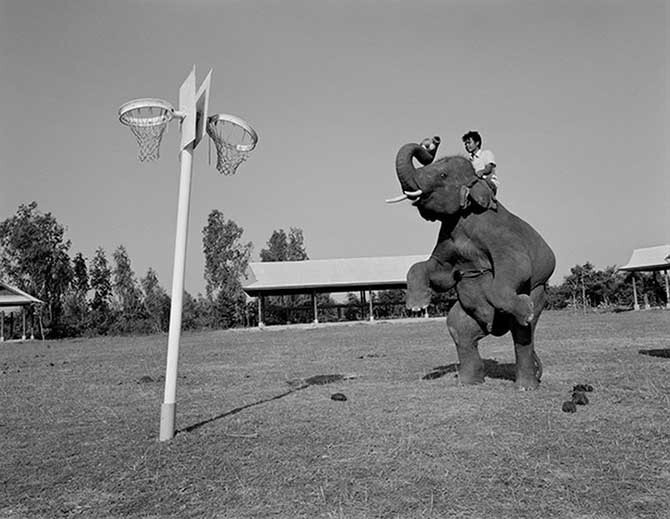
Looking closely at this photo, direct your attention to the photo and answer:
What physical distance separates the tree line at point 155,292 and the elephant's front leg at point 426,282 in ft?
119

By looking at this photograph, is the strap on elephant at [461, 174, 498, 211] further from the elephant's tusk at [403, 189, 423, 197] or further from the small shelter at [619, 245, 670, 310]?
the small shelter at [619, 245, 670, 310]

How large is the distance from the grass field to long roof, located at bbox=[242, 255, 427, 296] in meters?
32.8

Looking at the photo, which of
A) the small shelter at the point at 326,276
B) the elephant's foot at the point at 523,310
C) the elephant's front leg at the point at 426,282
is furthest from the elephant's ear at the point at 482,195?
the small shelter at the point at 326,276

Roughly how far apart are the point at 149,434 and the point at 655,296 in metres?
54.9

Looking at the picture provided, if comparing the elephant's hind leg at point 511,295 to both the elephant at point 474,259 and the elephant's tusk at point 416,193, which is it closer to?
the elephant at point 474,259

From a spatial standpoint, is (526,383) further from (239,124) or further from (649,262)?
(649,262)

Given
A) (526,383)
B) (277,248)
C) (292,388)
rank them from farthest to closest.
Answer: (277,248)
(292,388)
(526,383)

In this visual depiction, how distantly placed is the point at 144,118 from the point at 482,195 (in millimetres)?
4350

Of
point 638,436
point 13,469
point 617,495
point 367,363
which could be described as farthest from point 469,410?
point 367,363

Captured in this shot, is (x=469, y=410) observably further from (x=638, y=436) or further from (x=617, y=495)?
(x=617, y=495)

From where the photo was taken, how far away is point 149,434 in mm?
6027

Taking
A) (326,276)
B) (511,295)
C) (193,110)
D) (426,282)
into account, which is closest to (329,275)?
(326,276)

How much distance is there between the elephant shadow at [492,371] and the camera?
9555 mm

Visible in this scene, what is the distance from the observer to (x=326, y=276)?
44406mm
